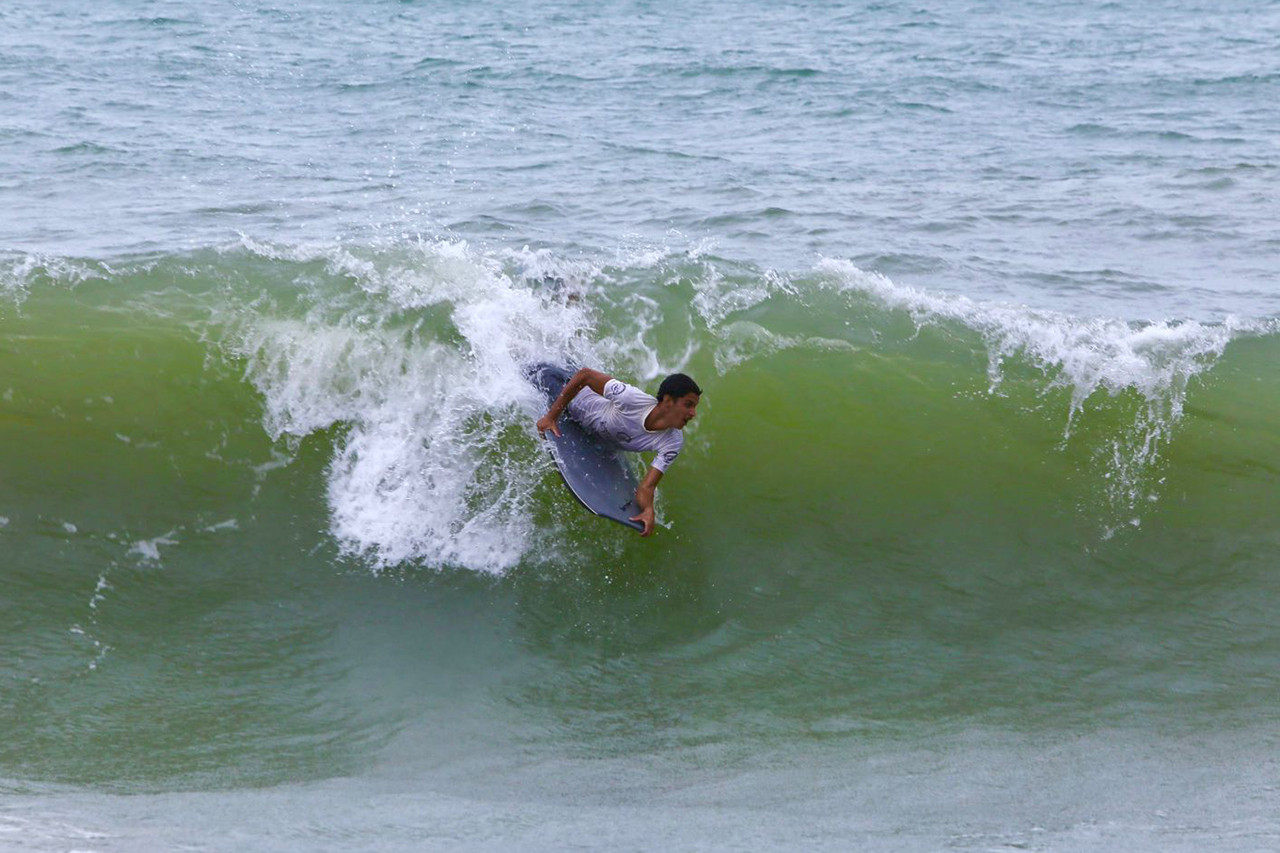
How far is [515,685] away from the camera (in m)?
5.54

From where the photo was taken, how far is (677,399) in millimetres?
5754

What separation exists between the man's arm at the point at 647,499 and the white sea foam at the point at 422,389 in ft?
2.56

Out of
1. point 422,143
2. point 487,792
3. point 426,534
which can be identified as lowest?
point 487,792

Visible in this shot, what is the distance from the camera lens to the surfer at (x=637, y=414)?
19.0 feet

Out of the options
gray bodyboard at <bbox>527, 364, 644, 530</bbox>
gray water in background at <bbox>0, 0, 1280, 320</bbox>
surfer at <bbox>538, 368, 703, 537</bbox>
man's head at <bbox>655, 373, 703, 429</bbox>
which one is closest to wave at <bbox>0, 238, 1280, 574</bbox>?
gray bodyboard at <bbox>527, 364, 644, 530</bbox>

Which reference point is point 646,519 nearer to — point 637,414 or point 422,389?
point 637,414

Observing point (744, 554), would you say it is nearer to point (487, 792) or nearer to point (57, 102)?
point (487, 792)

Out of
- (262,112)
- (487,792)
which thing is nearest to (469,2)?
(262,112)

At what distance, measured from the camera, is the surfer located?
579 centimetres

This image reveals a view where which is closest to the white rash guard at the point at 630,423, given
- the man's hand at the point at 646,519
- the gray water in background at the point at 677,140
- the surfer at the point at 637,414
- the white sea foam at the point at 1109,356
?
the surfer at the point at 637,414

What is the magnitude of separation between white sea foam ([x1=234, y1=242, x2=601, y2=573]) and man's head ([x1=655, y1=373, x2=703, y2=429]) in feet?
3.47

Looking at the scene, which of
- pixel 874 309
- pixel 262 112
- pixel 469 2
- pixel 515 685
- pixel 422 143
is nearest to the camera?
pixel 515 685

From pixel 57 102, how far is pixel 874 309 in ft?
36.8

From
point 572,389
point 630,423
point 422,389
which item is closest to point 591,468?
point 630,423
